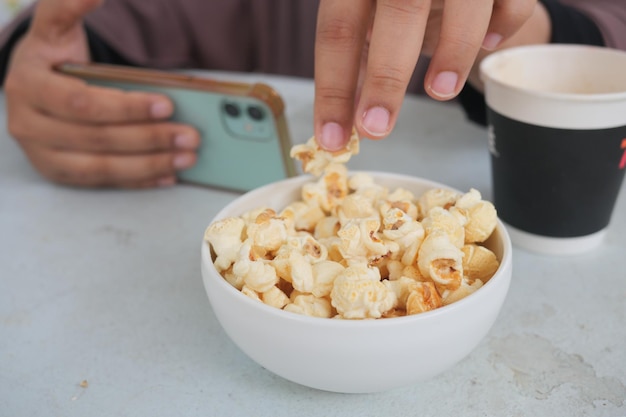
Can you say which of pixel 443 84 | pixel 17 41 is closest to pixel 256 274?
pixel 443 84

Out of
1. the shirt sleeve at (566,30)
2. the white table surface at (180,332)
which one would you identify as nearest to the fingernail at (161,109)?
the white table surface at (180,332)

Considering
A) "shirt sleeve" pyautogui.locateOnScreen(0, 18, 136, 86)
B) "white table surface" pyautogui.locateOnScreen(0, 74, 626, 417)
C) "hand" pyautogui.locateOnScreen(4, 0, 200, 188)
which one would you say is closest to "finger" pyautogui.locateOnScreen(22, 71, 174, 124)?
"hand" pyautogui.locateOnScreen(4, 0, 200, 188)

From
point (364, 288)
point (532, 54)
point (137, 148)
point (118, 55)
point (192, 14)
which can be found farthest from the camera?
point (192, 14)

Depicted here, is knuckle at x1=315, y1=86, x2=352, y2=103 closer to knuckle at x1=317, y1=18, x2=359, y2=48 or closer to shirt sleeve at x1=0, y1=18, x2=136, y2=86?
knuckle at x1=317, y1=18, x2=359, y2=48

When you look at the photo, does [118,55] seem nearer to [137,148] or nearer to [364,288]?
[137,148]

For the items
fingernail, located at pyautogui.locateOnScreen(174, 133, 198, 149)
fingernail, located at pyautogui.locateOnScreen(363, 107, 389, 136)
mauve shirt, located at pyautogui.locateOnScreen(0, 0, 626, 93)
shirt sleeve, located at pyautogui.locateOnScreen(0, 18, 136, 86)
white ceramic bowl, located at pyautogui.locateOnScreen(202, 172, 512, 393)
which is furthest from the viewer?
mauve shirt, located at pyautogui.locateOnScreen(0, 0, 626, 93)

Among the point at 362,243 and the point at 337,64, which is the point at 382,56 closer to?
the point at 337,64

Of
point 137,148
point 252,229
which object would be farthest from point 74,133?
point 252,229
